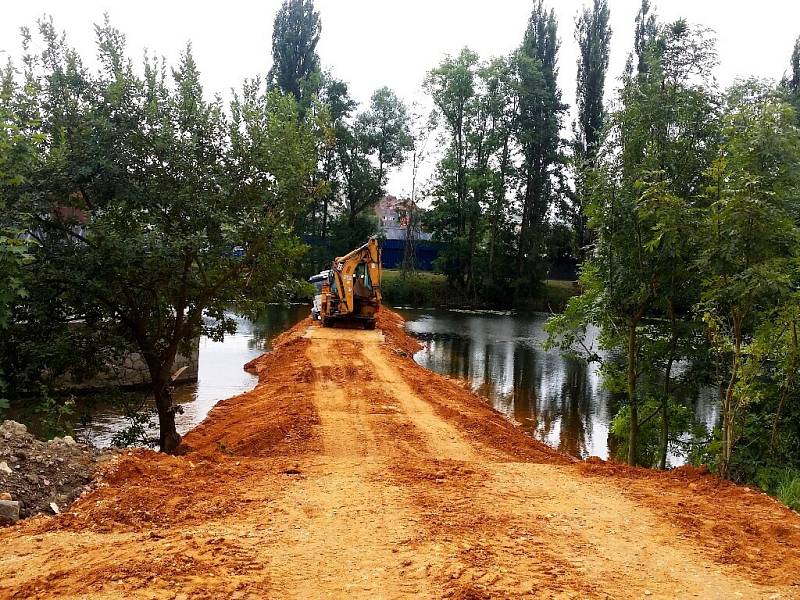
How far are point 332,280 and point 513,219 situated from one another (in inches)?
1073

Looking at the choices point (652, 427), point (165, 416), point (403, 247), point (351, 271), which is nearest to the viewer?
point (165, 416)

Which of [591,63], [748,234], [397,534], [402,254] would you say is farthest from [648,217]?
[402,254]

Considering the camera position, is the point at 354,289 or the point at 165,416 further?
the point at 354,289

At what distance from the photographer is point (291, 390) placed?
51.3 feet

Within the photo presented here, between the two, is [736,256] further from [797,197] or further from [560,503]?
[560,503]

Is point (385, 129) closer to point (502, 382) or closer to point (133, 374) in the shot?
point (502, 382)

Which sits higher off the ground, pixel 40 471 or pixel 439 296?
pixel 439 296

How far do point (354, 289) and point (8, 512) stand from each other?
19728 mm

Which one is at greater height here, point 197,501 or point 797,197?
point 797,197

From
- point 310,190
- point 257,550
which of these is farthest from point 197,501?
point 310,190

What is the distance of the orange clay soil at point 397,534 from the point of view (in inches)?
183

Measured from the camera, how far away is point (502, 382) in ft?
70.8

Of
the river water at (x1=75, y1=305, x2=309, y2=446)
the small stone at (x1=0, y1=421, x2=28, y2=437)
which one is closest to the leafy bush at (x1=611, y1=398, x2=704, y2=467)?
the river water at (x1=75, y1=305, x2=309, y2=446)

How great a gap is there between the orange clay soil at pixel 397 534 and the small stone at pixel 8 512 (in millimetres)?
227
